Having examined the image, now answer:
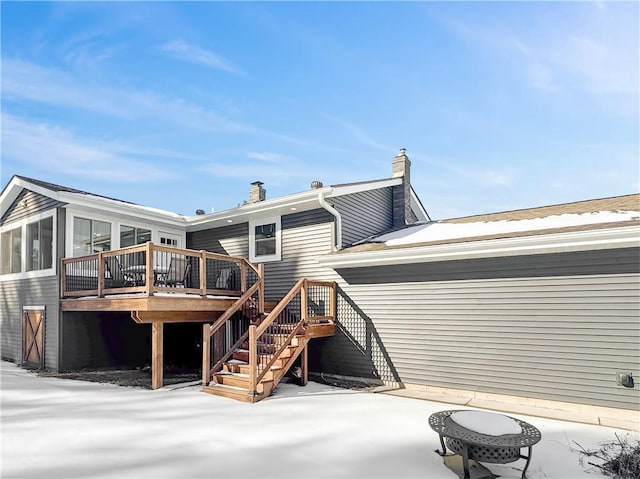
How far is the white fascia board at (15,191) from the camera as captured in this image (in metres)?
9.22

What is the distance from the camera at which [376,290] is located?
833 cm

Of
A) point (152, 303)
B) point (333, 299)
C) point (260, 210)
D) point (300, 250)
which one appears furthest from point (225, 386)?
point (260, 210)

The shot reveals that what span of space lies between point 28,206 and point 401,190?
9.80m

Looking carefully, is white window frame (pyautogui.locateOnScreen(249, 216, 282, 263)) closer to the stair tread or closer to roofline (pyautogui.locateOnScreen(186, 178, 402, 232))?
roofline (pyautogui.locateOnScreen(186, 178, 402, 232))

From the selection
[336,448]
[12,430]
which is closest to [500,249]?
[336,448]

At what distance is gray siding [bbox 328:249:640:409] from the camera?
5.97 metres

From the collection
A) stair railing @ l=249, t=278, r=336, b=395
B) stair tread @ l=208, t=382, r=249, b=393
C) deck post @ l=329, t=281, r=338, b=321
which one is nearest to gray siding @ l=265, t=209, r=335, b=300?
deck post @ l=329, t=281, r=338, b=321

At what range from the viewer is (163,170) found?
85.4 feet

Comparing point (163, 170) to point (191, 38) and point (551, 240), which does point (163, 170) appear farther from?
point (551, 240)

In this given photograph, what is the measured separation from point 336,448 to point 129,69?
42.5 ft

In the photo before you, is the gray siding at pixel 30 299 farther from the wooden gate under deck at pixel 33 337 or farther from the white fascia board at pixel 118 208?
the white fascia board at pixel 118 208

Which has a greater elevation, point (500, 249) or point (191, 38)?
point (191, 38)

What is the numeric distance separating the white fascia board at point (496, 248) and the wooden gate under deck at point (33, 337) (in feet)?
22.7

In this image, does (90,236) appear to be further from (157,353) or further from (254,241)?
(157,353)
